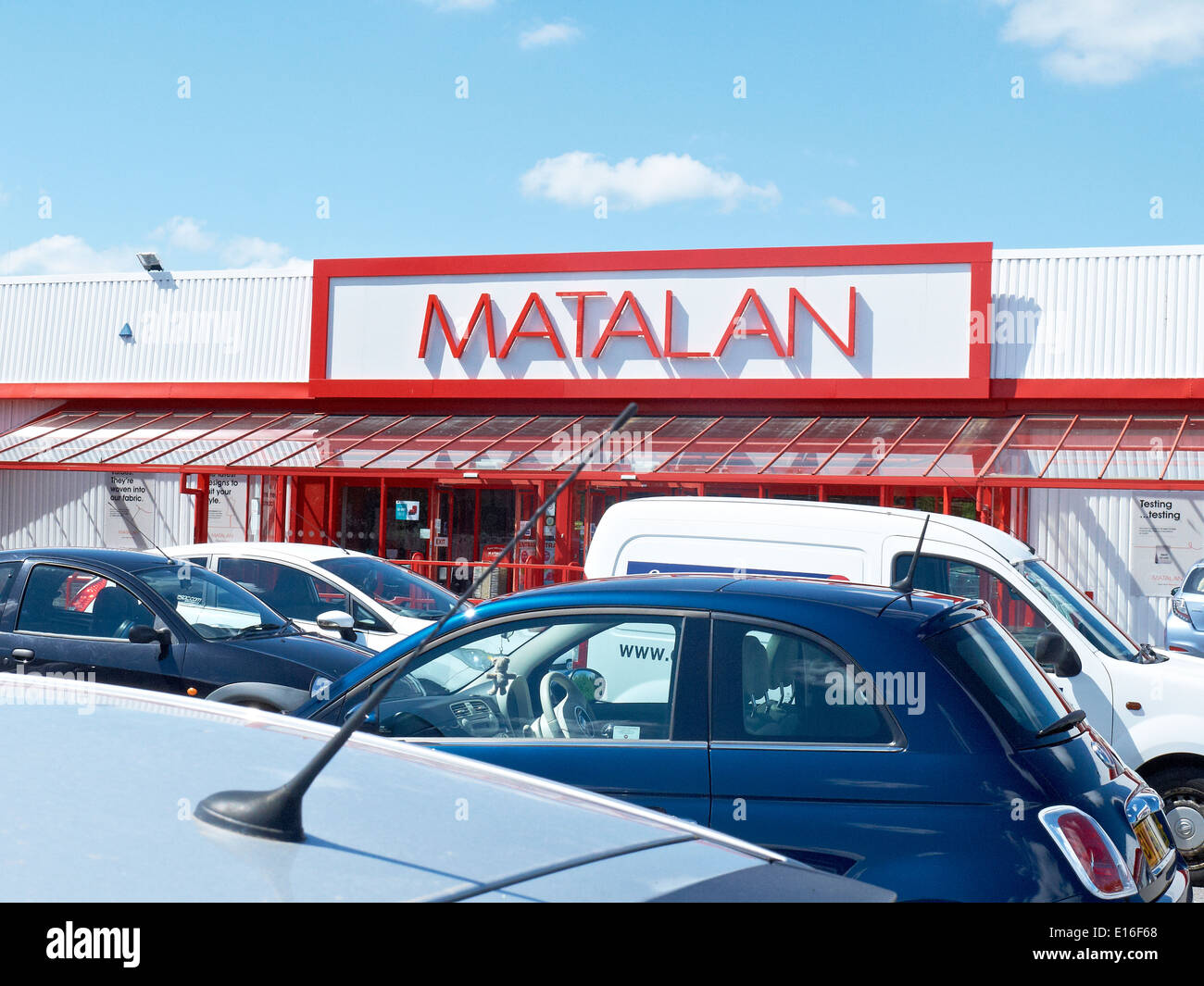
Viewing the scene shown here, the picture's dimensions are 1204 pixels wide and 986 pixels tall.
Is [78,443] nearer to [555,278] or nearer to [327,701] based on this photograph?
[555,278]

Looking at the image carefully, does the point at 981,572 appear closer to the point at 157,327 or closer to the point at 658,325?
the point at 658,325

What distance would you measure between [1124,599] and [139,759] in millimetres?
16446

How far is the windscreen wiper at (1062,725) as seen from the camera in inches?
140

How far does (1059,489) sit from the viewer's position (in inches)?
642

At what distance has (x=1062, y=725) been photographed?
3.63 m

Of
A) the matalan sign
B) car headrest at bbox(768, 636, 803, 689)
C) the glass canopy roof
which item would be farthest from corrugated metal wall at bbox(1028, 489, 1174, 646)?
car headrest at bbox(768, 636, 803, 689)

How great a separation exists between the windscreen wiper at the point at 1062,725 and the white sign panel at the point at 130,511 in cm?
2001

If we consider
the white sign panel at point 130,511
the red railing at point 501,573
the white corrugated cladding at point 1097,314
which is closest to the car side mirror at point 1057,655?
the red railing at point 501,573

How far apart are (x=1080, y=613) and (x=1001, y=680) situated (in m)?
3.21

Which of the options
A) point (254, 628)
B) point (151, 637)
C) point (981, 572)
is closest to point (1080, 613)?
point (981, 572)

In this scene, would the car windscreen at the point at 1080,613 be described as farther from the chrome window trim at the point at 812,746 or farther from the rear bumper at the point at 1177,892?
the chrome window trim at the point at 812,746

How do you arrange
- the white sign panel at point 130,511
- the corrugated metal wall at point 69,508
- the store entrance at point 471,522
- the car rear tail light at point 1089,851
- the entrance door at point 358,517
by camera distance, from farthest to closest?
the white sign panel at point 130,511 → the corrugated metal wall at point 69,508 → the entrance door at point 358,517 → the store entrance at point 471,522 → the car rear tail light at point 1089,851

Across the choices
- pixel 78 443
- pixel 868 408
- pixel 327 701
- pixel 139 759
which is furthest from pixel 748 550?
pixel 78 443
